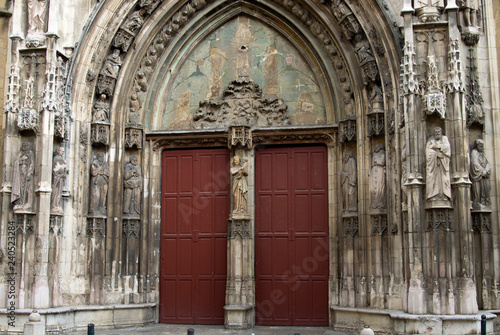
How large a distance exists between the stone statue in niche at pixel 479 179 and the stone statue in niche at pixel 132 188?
673cm

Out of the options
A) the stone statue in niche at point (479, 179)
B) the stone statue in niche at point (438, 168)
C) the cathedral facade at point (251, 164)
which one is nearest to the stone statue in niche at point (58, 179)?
the cathedral facade at point (251, 164)

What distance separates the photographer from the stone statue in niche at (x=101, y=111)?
1359cm

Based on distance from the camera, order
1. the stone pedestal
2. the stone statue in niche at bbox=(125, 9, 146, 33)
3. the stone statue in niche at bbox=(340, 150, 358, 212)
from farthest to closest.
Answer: the stone statue in niche at bbox=(125, 9, 146, 33)
the stone statue in niche at bbox=(340, 150, 358, 212)
the stone pedestal

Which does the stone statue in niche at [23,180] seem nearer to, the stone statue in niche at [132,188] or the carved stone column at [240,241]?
the stone statue in niche at [132,188]

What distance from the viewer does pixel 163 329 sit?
517 inches

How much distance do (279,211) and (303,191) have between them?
668 mm

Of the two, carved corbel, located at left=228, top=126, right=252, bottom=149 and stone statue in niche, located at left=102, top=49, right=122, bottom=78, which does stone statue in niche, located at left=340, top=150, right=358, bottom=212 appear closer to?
carved corbel, located at left=228, top=126, right=252, bottom=149

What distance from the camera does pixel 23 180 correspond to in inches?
484

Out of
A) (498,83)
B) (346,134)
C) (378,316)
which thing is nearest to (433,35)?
(498,83)

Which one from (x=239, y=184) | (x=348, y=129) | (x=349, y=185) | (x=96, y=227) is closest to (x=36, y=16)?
(x=96, y=227)

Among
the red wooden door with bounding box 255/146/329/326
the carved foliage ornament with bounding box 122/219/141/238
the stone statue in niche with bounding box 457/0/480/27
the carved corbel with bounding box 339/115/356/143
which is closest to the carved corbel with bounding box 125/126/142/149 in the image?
the carved foliage ornament with bounding box 122/219/141/238

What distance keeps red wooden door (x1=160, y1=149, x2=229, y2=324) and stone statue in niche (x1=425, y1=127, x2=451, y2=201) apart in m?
4.71

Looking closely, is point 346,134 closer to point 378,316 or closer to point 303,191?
point 303,191

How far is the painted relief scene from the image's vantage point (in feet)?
46.7
